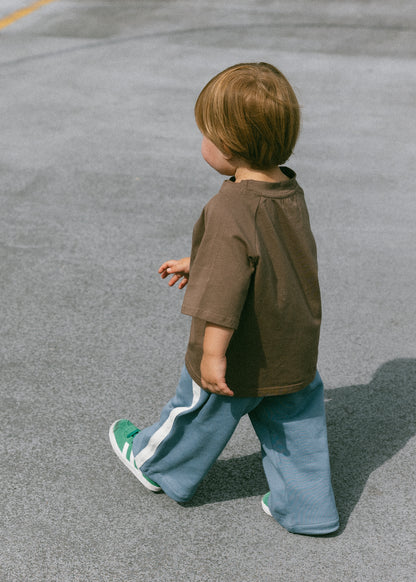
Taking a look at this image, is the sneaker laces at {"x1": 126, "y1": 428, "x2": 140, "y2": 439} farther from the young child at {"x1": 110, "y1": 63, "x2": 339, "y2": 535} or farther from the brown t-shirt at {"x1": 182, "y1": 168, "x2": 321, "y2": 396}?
the brown t-shirt at {"x1": 182, "y1": 168, "x2": 321, "y2": 396}

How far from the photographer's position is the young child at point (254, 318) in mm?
1935

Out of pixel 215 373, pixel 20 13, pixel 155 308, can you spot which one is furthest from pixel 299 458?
pixel 20 13

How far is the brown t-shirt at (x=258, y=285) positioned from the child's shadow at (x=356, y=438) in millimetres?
592

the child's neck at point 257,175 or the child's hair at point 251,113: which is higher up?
the child's hair at point 251,113

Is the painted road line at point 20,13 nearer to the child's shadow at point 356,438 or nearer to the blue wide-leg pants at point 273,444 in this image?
the child's shadow at point 356,438

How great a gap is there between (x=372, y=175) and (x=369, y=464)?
9.52 feet

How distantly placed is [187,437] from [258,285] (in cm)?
59

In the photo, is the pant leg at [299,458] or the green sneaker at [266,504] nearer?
the pant leg at [299,458]

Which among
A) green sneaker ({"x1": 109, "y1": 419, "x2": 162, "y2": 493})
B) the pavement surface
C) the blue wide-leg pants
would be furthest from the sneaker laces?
the blue wide-leg pants

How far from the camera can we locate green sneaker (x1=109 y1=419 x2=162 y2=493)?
2555 millimetres

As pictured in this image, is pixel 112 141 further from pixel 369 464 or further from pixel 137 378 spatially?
pixel 369 464

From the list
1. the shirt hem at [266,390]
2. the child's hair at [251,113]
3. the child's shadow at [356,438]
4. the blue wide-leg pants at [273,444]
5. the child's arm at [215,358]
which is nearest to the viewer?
the child's hair at [251,113]

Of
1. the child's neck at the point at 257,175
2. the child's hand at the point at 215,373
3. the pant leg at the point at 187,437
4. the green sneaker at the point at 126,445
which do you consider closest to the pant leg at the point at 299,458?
the pant leg at the point at 187,437

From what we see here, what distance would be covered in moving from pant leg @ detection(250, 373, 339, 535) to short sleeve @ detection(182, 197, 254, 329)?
0.44m
